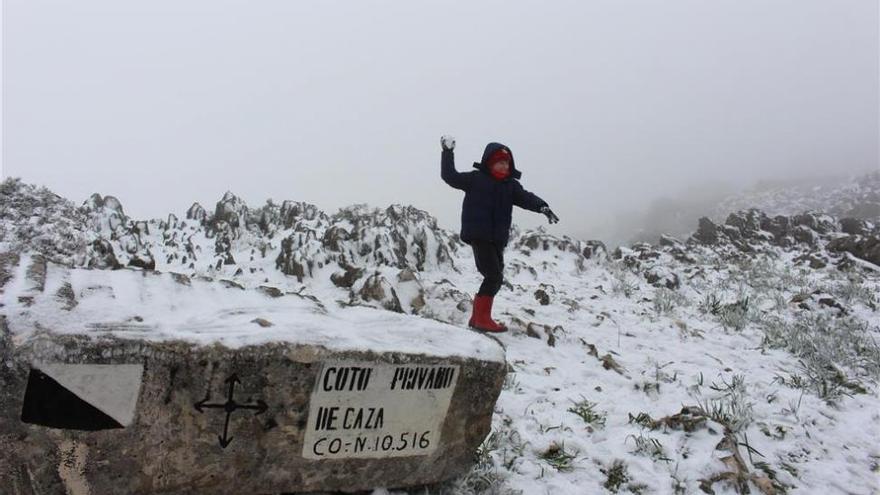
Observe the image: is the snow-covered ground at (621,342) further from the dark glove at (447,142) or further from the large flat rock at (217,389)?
the dark glove at (447,142)

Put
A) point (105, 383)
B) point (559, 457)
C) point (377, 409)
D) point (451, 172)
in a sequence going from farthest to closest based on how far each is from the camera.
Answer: point (451, 172)
point (559, 457)
point (377, 409)
point (105, 383)

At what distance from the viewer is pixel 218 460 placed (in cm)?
213

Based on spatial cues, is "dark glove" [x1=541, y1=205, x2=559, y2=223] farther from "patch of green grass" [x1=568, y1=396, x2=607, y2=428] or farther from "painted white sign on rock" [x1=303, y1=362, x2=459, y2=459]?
"painted white sign on rock" [x1=303, y1=362, x2=459, y2=459]

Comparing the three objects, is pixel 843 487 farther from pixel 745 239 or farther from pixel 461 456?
pixel 745 239

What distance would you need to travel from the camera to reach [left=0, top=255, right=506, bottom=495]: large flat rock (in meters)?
1.82

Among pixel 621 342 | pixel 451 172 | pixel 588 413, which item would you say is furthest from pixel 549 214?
pixel 588 413

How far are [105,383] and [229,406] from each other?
17.0 inches

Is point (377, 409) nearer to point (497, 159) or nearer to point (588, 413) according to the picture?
point (588, 413)

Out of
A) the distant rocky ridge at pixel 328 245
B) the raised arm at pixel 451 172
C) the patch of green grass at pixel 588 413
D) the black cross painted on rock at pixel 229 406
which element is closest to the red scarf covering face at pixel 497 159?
the raised arm at pixel 451 172

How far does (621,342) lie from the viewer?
5.53 m

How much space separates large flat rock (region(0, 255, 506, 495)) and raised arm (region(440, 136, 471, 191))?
249 centimetres

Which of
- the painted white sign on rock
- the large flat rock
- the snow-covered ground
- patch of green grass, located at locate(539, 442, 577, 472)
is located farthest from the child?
the painted white sign on rock

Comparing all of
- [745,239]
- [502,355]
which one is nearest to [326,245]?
[502,355]

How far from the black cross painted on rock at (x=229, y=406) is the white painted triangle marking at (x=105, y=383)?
9.0 inches
